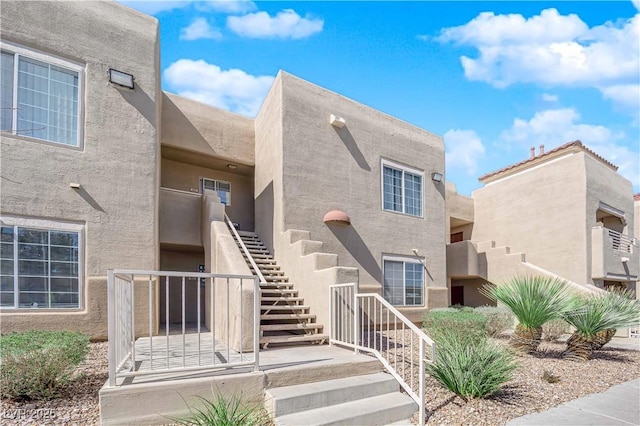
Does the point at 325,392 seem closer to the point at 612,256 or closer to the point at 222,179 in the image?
the point at 222,179

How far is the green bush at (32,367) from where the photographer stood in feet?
15.1

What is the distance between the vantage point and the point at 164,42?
34.2 feet

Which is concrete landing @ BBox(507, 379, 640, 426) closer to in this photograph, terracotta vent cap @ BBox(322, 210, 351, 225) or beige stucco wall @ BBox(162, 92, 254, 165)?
terracotta vent cap @ BBox(322, 210, 351, 225)

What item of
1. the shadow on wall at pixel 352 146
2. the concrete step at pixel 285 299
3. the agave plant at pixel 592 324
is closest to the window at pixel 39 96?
the concrete step at pixel 285 299

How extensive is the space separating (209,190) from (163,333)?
15.9 ft

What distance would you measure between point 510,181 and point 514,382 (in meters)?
14.0

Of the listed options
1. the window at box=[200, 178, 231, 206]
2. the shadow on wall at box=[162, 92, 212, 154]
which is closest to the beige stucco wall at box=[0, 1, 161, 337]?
the shadow on wall at box=[162, 92, 212, 154]

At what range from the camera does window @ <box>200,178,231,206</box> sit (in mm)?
13396

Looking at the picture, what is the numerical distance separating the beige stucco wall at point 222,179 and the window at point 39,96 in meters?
4.53

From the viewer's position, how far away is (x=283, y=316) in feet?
25.5

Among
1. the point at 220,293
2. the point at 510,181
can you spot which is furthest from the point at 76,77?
the point at 510,181

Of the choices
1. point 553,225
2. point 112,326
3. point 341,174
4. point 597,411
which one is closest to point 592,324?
point 597,411

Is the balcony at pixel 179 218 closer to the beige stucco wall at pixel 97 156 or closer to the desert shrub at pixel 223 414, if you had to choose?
the beige stucco wall at pixel 97 156

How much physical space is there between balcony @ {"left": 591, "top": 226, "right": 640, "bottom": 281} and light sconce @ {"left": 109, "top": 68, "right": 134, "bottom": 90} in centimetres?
1691
